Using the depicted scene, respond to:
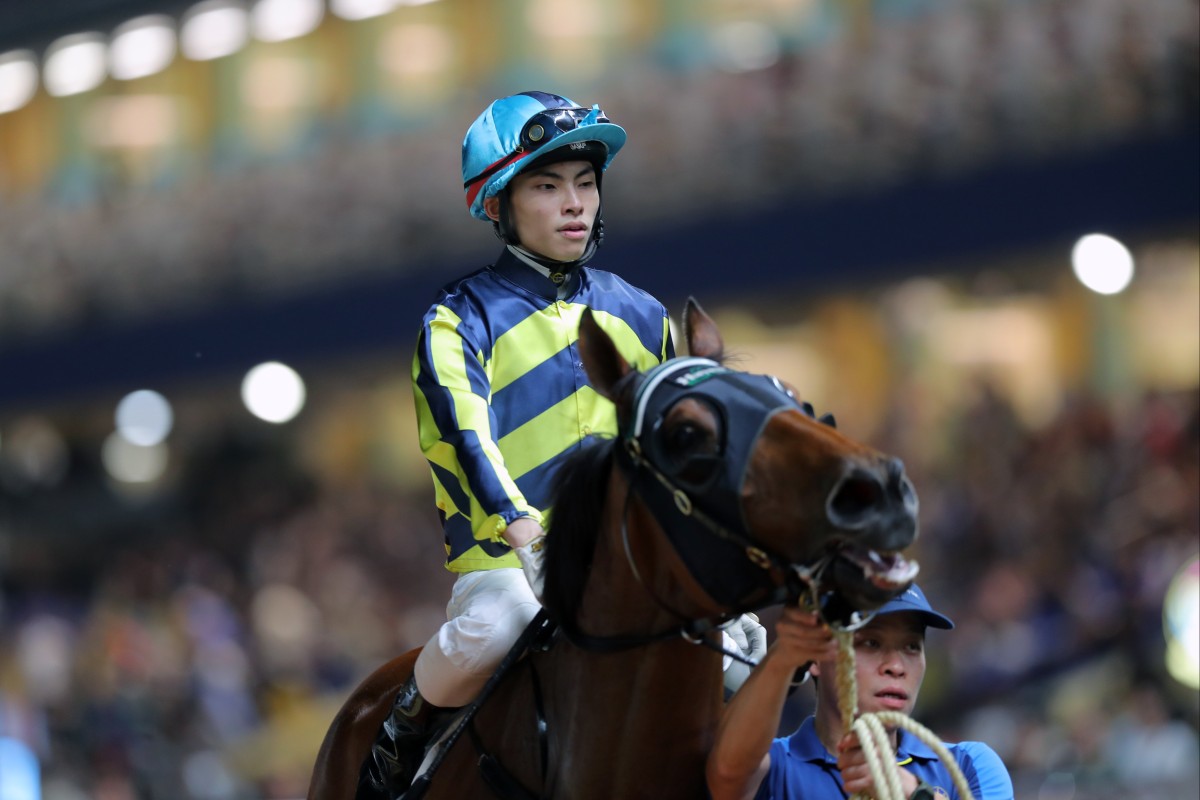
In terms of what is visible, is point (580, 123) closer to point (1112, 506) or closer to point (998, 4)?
point (1112, 506)

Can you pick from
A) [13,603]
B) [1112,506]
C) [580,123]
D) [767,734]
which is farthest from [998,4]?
[13,603]

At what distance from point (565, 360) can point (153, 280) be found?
10.2 metres

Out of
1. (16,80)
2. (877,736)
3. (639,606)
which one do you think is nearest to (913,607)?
(877,736)

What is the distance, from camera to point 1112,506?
713 centimetres

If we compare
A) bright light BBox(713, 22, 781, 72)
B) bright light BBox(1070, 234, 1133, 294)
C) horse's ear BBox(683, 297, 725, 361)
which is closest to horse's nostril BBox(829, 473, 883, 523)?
horse's ear BBox(683, 297, 725, 361)

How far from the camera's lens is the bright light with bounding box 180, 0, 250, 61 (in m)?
12.9

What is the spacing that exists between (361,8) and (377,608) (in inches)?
201

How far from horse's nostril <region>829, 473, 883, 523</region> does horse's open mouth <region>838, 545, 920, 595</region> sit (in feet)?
0.16

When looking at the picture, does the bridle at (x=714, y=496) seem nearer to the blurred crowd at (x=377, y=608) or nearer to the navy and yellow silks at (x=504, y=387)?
the navy and yellow silks at (x=504, y=387)

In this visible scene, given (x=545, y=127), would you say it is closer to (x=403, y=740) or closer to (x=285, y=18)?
(x=403, y=740)

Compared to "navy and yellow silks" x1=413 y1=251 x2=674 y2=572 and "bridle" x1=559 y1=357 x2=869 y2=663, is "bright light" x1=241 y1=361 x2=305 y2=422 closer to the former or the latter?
"navy and yellow silks" x1=413 y1=251 x2=674 y2=572

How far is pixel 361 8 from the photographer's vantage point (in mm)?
12625

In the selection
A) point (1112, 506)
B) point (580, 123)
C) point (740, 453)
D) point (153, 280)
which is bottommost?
point (1112, 506)

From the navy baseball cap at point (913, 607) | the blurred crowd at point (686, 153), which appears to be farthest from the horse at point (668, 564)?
the blurred crowd at point (686, 153)
